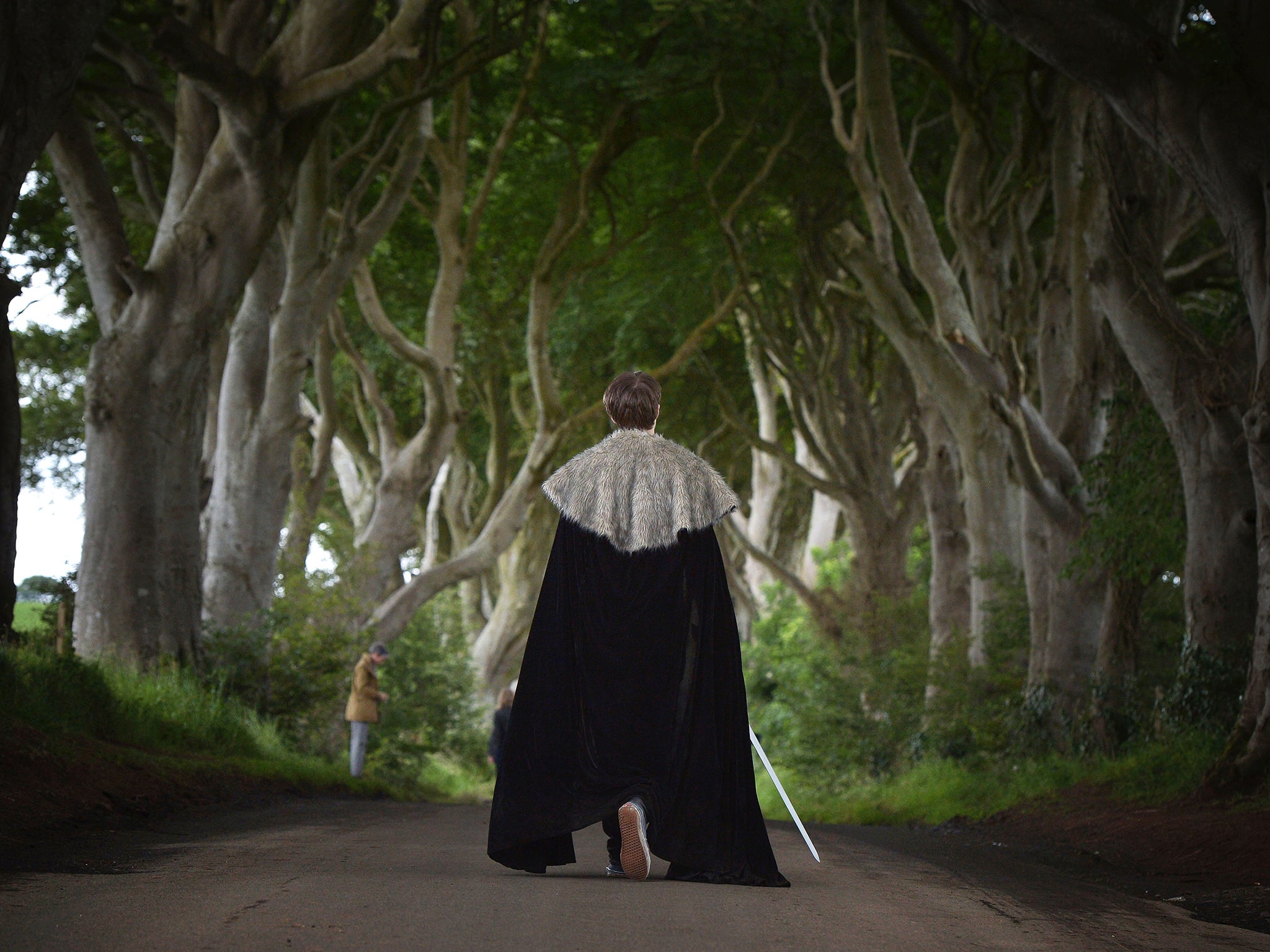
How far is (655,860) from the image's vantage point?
7445 millimetres

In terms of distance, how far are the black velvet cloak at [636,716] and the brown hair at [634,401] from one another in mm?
248

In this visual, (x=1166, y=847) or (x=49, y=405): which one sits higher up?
(x=49, y=405)

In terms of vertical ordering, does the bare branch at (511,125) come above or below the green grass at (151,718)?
above

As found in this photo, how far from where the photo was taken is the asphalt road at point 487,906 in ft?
15.5

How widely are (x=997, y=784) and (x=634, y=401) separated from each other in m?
8.75

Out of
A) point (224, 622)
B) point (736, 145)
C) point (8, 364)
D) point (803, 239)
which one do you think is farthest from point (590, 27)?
point (8, 364)

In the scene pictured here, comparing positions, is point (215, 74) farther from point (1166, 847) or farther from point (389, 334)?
point (1166, 847)

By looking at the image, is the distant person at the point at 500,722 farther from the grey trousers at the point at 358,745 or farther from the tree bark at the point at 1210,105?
the tree bark at the point at 1210,105

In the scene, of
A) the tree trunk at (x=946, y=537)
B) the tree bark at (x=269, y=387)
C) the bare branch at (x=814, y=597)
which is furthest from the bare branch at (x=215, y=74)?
the bare branch at (x=814, y=597)

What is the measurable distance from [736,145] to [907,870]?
1503 centimetres

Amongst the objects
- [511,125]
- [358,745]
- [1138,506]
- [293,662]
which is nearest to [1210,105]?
[1138,506]

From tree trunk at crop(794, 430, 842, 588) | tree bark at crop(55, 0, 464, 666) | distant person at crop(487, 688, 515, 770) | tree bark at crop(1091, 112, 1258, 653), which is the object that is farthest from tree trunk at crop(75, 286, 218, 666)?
tree trunk at crop(794, 430, 842, 588)

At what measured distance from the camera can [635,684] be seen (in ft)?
22.3

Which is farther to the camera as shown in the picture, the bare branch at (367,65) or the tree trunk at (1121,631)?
the tree trunk at (1121,631)
